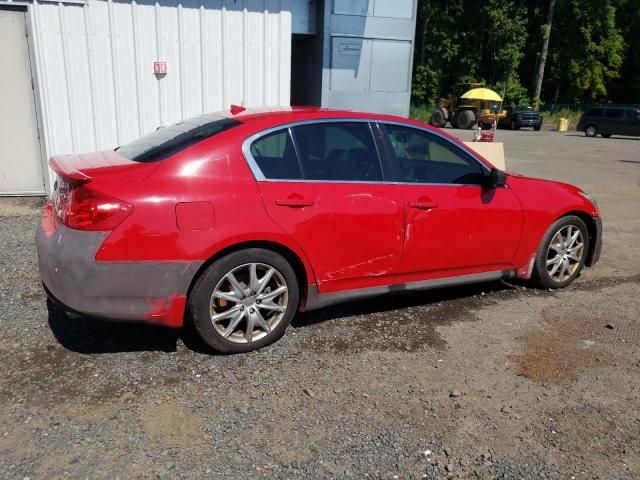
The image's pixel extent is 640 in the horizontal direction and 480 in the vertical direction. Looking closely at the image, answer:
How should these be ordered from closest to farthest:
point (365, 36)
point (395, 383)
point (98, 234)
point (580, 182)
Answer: point (98, 234) < point (395, 383) < point (365, 36) < point (580, 182)

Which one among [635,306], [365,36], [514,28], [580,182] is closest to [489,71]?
[514,28]

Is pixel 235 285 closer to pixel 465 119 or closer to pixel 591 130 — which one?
pixel 591 130

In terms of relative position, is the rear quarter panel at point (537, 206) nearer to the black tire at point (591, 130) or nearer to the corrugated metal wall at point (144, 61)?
the corrugated metal wall at point (144, 61)

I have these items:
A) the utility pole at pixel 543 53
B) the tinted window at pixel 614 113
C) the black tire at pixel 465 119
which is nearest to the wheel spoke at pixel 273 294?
the tinted window at pixel 614 113

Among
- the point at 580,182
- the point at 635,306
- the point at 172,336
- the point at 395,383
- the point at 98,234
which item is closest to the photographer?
the point at 98,234

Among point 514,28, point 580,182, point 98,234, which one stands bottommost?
point 580,182

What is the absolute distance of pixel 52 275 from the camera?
11.0 ft

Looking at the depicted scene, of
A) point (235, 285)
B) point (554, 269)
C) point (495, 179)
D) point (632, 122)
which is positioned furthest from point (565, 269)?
point (632, 122)

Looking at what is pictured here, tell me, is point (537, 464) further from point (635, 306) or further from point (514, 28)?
point (514, 28)

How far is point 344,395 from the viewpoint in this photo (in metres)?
3.29

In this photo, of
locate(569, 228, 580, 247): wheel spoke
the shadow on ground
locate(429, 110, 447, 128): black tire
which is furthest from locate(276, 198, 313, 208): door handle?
locate(429, 110, 447, 128): black tire

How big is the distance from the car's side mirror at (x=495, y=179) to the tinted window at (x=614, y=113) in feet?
98.6

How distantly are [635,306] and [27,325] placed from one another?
193 inches

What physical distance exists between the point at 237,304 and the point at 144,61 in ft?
19.2
